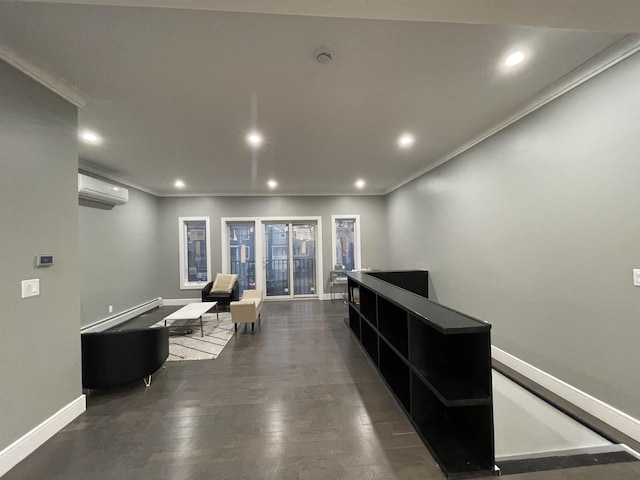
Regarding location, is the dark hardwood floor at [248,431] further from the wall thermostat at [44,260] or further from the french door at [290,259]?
the french door at [290,259]

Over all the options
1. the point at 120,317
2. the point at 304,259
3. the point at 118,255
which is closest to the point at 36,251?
the point at 118,255

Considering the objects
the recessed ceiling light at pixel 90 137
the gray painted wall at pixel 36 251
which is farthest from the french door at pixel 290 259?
the gray painted wall at pixel 36 251

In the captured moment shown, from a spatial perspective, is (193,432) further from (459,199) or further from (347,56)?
(459,199)

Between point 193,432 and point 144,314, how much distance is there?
14.6ft

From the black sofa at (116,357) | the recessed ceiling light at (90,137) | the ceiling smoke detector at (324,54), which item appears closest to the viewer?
the ceiling smoke detector at (324,54)

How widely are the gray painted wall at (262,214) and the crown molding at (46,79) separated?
4.20 metres

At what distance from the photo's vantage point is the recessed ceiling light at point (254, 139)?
10.1 feet

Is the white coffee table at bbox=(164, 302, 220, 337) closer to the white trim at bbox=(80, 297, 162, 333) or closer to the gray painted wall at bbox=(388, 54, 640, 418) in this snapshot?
the white trim at bbox=(80, 297, 162, 333)

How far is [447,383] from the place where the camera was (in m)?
1.69

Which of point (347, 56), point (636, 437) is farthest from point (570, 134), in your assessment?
point (636, 437)

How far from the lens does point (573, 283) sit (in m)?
2.22

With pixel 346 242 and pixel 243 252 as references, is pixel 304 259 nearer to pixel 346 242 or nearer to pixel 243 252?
pixel 346 242

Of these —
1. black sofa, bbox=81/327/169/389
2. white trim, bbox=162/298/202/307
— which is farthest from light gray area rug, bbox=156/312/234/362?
white trim, bbox=162/298/202/307

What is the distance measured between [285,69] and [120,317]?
5214 mm
